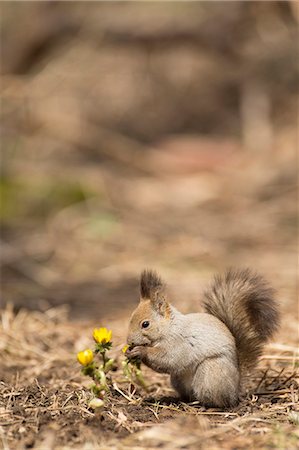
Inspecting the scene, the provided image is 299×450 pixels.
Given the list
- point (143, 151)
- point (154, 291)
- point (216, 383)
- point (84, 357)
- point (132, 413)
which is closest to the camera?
point (84, 357)

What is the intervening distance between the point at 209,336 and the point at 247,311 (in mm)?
239

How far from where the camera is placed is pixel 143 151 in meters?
11.1

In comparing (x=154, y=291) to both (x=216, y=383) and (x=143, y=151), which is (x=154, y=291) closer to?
(x=216, y=383)

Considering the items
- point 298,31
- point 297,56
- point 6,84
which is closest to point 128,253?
point 6,84

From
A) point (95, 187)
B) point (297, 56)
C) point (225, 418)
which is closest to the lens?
point (225, 418)

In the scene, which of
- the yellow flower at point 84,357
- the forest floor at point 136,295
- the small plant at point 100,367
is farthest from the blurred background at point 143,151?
the yellow flower at point 84,357

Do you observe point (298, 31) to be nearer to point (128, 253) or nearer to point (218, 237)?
point (218, 237)

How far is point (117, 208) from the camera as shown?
8.52m

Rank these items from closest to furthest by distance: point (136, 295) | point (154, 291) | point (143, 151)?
point (154, 291) < point (136, 295) < point (143, 151)

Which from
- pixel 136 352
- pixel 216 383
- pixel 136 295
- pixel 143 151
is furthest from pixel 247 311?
pixel 143 151

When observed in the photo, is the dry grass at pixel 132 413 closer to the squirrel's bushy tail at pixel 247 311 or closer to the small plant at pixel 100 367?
the small plant at pixel 100 367

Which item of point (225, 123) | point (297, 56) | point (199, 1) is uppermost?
point (199, 1)

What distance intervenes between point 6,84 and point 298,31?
4.33 metres

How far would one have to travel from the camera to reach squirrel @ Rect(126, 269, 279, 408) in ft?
10.2
